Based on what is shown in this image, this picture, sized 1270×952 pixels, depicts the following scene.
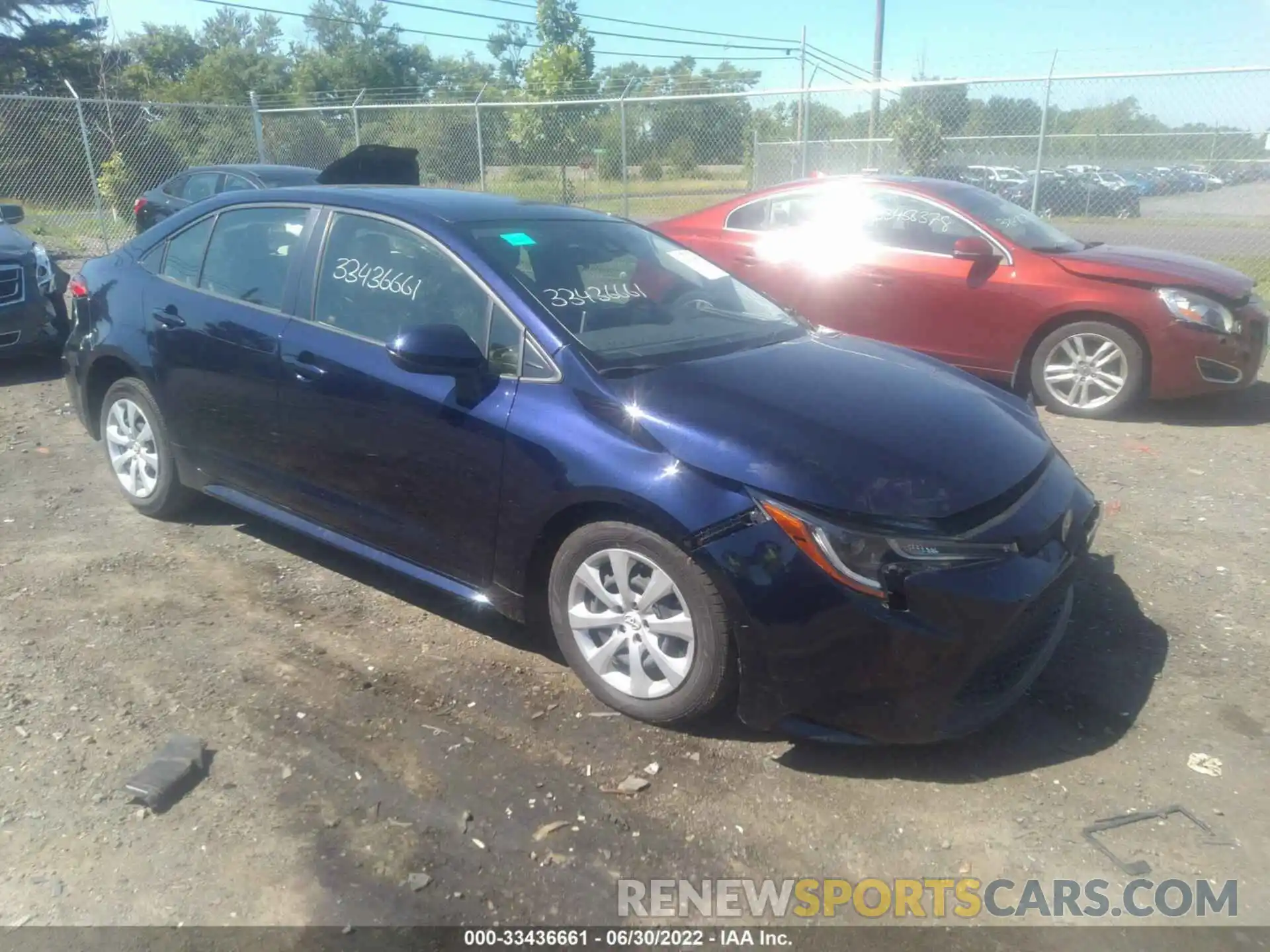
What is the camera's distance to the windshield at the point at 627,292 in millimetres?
3617

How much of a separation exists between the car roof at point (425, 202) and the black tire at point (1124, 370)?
3792 millimetres

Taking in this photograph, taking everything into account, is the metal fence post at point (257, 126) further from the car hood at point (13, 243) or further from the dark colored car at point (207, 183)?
the car hood at point (13, 243)

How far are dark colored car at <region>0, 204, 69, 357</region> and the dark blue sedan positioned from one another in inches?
149

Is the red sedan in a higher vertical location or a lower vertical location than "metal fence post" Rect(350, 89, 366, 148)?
lower

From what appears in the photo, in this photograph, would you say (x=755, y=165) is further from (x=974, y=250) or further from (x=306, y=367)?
(x=306, y=367)

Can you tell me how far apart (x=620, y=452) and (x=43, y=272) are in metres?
6.97

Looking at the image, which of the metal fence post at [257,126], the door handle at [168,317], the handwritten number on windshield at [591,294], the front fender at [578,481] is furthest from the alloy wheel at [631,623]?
the metal fence post at [257,126]

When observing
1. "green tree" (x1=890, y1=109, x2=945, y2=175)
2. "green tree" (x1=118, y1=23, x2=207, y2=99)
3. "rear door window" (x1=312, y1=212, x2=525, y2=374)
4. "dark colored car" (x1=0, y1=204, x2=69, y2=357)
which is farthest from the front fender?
"green tree" (x1=118, y1=23, x2=207, y2=99)

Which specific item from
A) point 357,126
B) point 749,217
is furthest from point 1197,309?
point 357,126

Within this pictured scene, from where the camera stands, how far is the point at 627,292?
3.97 meters

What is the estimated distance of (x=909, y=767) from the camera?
313 cm

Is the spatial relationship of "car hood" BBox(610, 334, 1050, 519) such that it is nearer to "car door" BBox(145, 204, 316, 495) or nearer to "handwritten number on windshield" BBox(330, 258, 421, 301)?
"handwritten number on windshield" BBox(330, 258, 421, 301)

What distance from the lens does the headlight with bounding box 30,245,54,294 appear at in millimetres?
7980

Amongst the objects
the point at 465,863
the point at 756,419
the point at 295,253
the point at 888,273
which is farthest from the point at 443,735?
the point at 888,273
